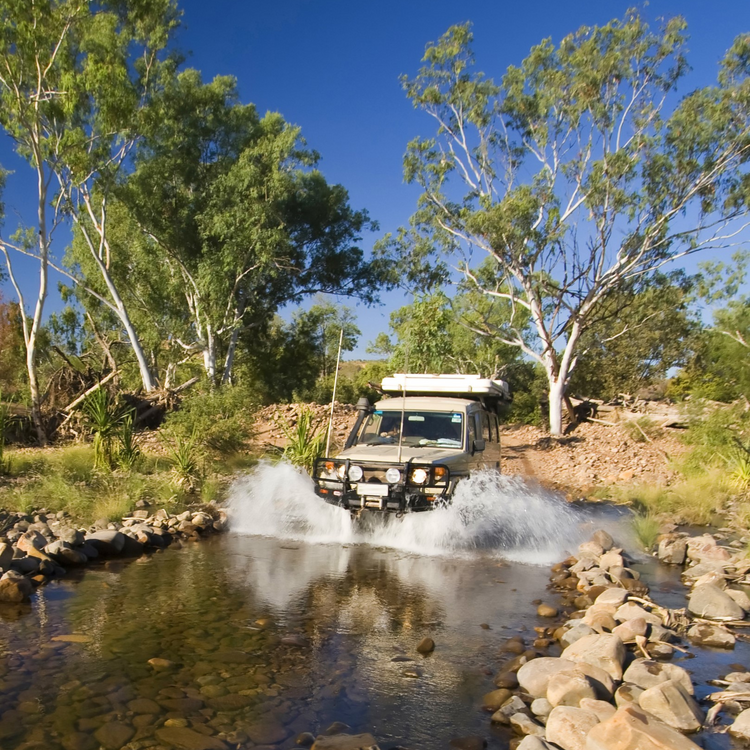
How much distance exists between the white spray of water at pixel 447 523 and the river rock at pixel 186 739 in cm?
525

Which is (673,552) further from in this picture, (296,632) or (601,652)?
(296,632)

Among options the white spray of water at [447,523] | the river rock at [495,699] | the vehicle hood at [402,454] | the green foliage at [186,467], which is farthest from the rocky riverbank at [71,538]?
the river rock at [495,699]

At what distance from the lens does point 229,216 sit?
84.7ft

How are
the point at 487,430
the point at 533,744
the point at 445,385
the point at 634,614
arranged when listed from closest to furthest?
the point at 533,744 < the point at 634,614 < the point at 445,385 < the point at 487,430

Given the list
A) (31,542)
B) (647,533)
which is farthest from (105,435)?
(647,533)

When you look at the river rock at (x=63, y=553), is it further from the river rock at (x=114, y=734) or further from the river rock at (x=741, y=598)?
the river rock at (x=741, y=598)

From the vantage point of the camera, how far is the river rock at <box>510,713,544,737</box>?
14.4 ft

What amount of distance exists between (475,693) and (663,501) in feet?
31.7

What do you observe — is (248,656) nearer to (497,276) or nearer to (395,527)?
(395,527)

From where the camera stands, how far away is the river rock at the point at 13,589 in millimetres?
6938

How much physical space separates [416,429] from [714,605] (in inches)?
184

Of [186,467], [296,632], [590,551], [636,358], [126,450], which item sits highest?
[636,358]

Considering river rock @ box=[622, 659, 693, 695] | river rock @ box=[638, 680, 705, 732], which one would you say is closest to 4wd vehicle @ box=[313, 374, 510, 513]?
river rock @ box=[622, 659, 693, 695]

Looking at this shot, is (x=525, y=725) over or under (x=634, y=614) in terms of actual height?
under
